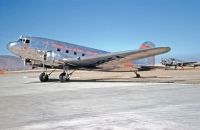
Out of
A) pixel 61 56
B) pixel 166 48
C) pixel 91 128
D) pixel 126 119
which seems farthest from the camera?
pixel 61 56

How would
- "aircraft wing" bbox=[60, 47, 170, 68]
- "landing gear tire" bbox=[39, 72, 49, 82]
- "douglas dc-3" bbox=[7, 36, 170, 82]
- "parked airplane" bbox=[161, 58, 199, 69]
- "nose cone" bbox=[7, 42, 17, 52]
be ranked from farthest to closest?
"parked airplane" bbox=[161, 58, 199, 69] → "landing gear tire" bbox=[39, 72, 49, 82] → "nose cone" bbox=[7, 42, 17, 52] → "douglas dc-3" bbox=[7, 36, 170, 82] → "aircraft wing" bbox=[60, 47, 170, 68]

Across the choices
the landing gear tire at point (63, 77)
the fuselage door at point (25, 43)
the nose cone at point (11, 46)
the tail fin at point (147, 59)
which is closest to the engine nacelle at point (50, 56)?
the landing gear tire at point (63, 77)

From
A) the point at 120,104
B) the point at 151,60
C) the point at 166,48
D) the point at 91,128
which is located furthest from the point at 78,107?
the point at 151,60

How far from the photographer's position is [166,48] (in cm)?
2223

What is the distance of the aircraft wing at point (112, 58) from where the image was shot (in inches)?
910

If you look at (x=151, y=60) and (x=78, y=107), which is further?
(x=151, y=60)

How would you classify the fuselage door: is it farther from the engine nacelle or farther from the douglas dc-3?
the engine nacelle

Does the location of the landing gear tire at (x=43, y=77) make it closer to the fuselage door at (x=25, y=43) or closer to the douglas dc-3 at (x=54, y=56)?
the douglas dc-3 at (x=54, y=56)

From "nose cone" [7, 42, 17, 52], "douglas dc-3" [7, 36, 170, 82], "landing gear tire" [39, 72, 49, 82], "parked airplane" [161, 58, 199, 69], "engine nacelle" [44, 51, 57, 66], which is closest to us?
"douglas dc-3" [7, 36, 170, 82]

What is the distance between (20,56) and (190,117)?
67.3 feet

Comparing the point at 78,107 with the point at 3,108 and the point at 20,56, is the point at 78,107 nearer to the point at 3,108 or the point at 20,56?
the point at 3,108

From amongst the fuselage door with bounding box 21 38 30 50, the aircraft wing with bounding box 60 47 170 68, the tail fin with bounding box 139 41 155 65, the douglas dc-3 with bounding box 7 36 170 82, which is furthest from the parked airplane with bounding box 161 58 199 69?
the fuselage door with bounding box 21 38 30 50

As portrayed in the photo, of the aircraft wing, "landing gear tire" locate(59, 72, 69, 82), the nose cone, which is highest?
the nose cone

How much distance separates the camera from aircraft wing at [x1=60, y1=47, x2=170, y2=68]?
23125 millimetres
